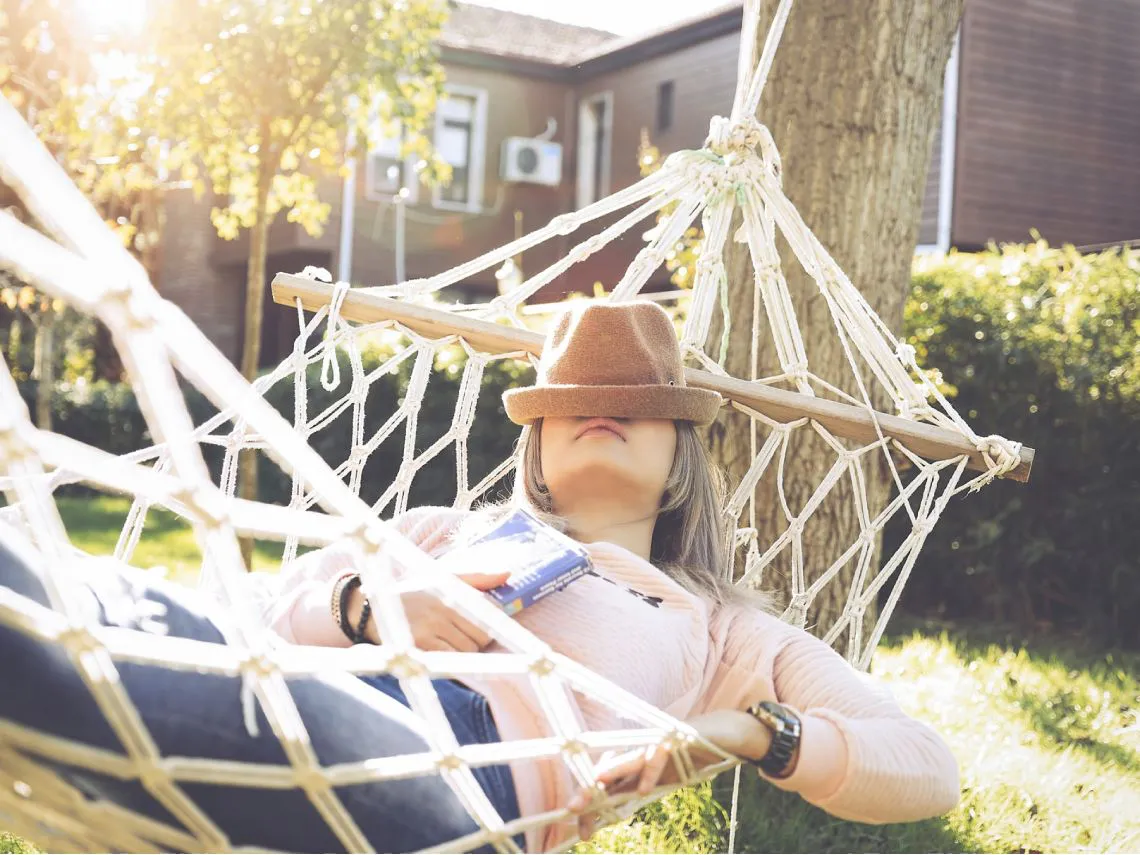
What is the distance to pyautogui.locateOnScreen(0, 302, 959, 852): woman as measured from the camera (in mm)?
1115

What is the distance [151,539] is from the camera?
530 cm

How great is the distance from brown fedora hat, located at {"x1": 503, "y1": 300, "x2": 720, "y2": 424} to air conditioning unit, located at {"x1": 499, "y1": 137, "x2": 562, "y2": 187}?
32.0ft

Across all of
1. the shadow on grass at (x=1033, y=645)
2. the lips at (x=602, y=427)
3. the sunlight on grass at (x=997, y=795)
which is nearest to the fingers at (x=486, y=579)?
the lips at (x=602, y=427)

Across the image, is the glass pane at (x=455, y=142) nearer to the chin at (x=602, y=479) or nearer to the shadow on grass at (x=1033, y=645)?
the shadow on grass at (x=1033, y=645)

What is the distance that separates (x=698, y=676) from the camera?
1.47 meters

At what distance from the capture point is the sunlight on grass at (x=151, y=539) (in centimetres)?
465

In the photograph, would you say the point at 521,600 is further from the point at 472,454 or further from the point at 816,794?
the point at 472,454

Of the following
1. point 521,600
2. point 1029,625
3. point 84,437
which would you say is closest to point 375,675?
point 521,600

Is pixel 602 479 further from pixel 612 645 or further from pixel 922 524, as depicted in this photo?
pixel 922 524

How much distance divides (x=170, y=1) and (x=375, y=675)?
3.42 metres

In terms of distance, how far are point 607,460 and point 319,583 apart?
391mm

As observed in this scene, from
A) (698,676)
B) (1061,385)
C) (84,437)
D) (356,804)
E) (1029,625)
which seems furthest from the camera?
(84,437)

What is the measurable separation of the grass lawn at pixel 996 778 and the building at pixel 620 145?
6524 mm

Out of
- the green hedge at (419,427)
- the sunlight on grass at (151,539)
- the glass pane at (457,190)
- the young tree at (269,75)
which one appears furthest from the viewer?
the glass pane at (457,190)
